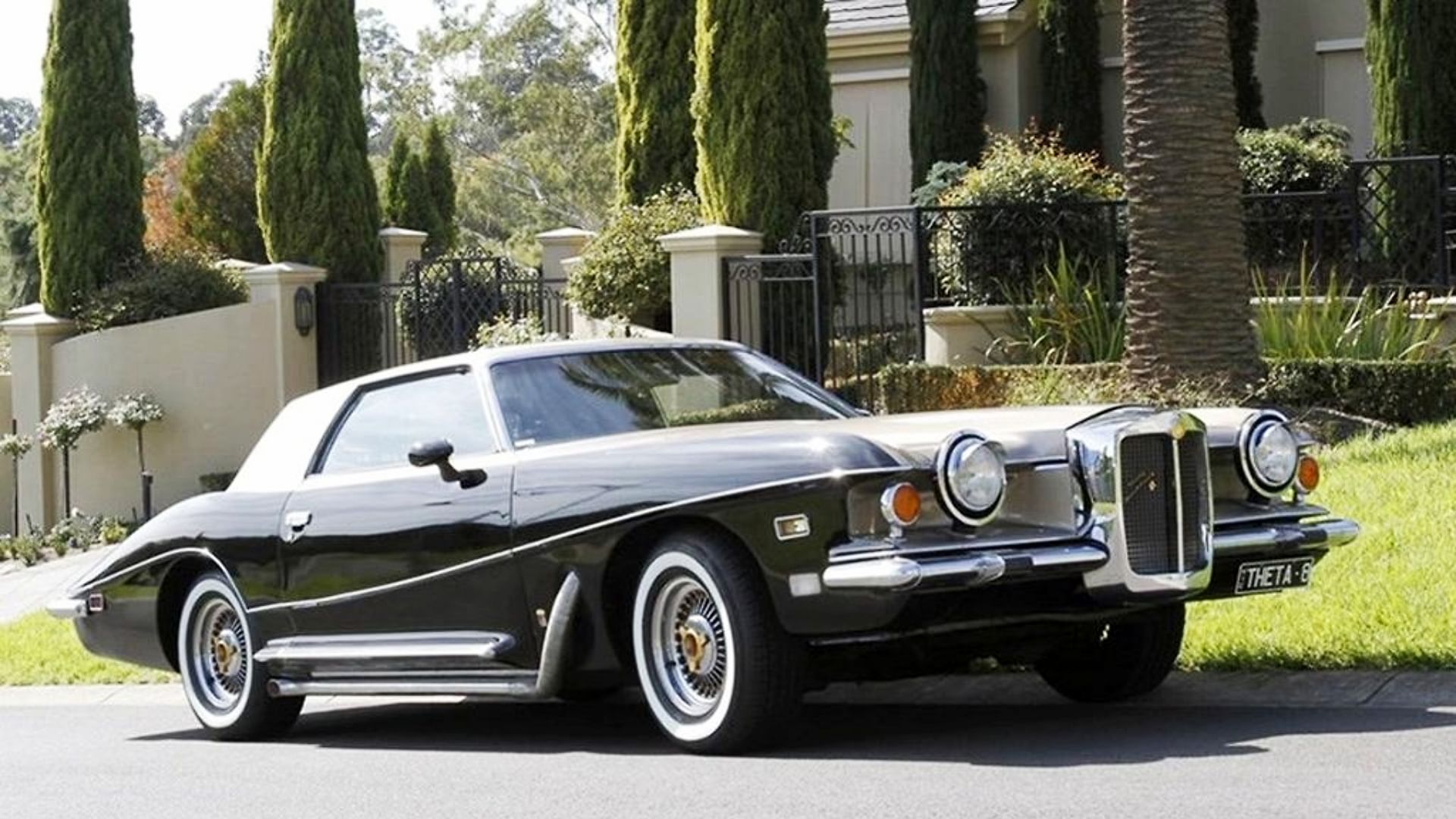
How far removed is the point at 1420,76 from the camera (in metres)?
22.3

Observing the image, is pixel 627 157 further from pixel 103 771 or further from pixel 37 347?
pixel 103 771

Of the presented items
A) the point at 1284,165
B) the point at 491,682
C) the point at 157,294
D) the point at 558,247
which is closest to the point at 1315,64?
the point at 1284,165

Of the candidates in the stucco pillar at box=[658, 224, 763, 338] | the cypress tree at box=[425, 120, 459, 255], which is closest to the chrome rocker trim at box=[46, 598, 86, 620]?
the stucco pillar at box=[658, 224, 763, 338]

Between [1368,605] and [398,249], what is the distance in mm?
18590

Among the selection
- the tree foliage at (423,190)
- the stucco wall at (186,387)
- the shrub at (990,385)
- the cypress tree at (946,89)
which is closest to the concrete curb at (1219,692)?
the shrub at (990,385)

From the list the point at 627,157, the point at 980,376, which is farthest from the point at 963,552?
the point at 627,157

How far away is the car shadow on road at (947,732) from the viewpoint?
311 inches

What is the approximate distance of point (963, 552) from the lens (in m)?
7.73

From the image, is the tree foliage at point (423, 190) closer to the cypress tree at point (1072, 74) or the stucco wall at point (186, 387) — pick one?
the stucco wall at point (186, 387)

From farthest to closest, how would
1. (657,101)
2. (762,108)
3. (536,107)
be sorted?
(536,107)
(657,101)
(762,108)

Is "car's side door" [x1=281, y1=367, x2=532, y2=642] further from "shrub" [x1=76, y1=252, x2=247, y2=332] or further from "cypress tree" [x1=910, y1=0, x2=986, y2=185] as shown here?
"cypress tree" [x1=910, y1=0, x2=986, y2=185]

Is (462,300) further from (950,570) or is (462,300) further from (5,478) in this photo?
(950,570)

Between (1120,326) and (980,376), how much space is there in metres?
1.11

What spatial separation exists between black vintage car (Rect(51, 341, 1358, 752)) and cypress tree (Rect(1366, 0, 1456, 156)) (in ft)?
45.4
